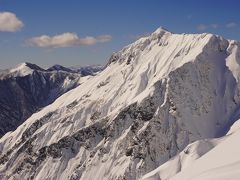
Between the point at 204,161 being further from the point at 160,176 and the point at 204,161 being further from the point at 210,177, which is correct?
the point at 160,176

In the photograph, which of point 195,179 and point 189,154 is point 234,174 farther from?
point 189,154

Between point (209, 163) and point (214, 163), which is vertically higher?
point (209, 163)

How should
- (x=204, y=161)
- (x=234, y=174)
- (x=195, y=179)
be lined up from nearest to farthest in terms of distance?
(x=234, y=174), (x=195, y=179), (x=204, y=161)

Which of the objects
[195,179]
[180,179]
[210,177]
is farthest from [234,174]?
[180,179]

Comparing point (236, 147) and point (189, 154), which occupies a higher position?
point (236, 147)

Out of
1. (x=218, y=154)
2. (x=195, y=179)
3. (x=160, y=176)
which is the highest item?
(x=195, y=179)

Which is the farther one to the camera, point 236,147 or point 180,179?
point 236,147

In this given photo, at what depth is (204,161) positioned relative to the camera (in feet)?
302

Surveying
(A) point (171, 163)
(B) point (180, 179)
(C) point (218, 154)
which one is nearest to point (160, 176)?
(A) point (171, 163)

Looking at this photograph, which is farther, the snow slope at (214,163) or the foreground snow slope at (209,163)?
the snow slope at (214,163)

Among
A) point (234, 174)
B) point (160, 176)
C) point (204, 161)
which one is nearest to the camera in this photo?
point (234, 174)

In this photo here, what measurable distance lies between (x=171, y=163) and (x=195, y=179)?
119782mm

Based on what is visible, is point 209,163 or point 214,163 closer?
point 209,163

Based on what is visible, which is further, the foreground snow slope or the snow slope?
Result: the snow slope
